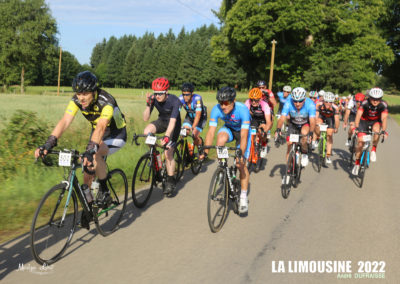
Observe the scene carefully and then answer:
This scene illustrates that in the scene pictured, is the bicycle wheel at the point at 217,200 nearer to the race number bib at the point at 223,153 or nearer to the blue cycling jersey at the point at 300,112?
the race number bib at the point at 223,153

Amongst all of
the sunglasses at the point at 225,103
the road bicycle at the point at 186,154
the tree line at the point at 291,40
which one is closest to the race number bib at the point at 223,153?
the sunglasses at the point at 225,103

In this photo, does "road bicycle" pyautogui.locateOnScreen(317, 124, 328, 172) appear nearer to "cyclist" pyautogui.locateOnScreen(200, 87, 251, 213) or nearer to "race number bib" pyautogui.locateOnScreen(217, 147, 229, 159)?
"cyclist" pyautogui.locateOnScreen(200, 87, 251, 213)

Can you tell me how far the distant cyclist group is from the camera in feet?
13.4

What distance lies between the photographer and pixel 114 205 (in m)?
4.79

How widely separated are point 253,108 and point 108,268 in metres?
6.37

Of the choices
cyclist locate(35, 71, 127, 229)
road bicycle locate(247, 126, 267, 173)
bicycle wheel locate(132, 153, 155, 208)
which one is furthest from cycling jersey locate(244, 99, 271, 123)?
cyclist locate(35, 71, 127, 229)

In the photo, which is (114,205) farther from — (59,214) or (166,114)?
(166,114)

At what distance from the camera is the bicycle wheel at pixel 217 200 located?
4594 millimetres

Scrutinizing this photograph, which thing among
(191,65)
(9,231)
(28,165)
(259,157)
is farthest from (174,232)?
(191,65)

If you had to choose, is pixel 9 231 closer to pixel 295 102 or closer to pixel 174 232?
pixel 174 232

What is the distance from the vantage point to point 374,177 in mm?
8500

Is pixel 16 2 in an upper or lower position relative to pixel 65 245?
upper

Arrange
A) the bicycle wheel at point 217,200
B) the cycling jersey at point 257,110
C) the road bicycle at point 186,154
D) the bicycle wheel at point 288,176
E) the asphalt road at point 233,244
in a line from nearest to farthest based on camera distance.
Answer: the asphalt road at point 233,244
the bicycle wheel at point 217,200
the bicycle wheel at point 288,176
the road bicycle at point 186,154
the cycling jersey at point 257,110

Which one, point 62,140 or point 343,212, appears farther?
point 62,140
